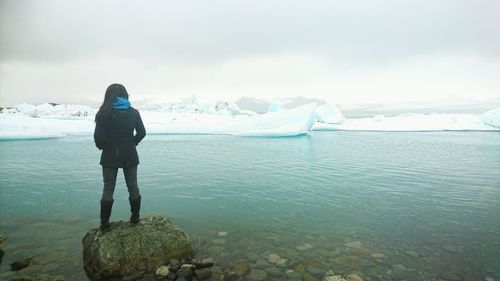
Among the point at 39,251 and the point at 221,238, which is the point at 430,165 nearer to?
the point at 221,238

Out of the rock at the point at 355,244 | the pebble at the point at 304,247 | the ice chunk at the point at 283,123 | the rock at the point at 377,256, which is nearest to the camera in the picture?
the rock at the point at 377,256

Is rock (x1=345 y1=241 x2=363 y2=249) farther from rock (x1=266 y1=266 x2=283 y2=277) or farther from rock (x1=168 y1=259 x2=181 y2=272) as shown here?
rock (x1=168 y1=259 x2=181 y2=272)

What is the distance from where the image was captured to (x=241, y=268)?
5.00 m

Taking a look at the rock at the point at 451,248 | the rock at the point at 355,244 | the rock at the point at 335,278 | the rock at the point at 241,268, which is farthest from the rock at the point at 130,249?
the rock at the point at 451,248

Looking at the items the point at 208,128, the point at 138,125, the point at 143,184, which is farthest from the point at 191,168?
the point at 208,128

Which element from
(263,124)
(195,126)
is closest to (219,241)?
(263,124)

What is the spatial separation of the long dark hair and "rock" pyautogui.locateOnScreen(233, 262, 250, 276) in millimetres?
3035

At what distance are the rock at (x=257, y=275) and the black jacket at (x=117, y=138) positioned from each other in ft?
8.17

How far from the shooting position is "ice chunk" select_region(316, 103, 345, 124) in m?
68.1

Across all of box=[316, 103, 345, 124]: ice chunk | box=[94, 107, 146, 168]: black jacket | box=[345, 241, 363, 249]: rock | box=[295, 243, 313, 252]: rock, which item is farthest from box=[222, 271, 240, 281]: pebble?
box=[316, 103, 345, 124]: ice chunk

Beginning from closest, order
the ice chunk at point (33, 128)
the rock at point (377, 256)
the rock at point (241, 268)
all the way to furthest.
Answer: the rock at point (241, 268), the rock at point (377, 256), the ice chunk at point (33, 128)

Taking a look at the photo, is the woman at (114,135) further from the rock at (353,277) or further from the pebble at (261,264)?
the rock at (353,277)

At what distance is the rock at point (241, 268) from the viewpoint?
4871 mm

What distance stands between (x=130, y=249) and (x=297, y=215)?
14.0 ft
